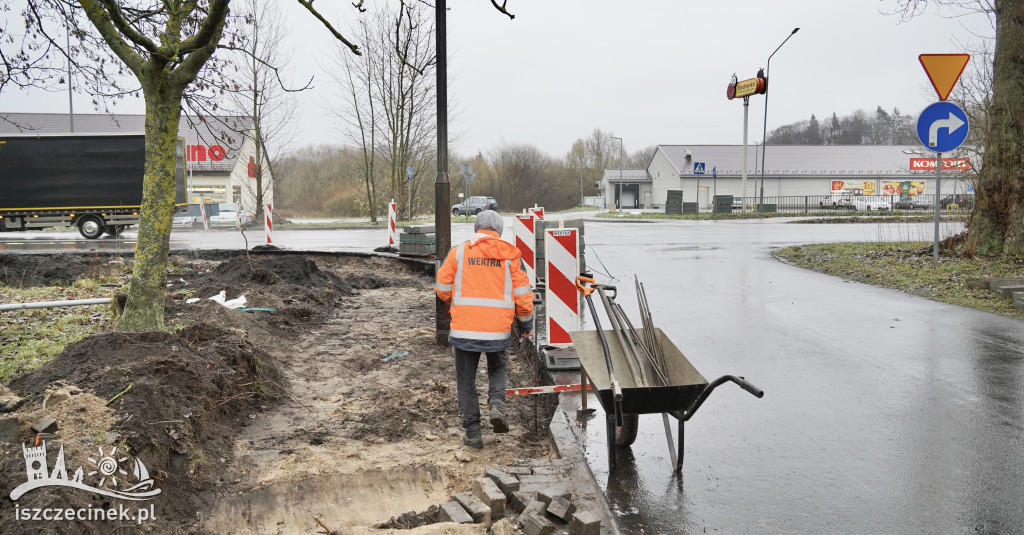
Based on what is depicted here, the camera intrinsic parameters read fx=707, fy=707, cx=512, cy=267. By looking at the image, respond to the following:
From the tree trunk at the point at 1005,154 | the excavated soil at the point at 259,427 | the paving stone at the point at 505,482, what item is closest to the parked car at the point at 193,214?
the excavated soil at the point at 259,427

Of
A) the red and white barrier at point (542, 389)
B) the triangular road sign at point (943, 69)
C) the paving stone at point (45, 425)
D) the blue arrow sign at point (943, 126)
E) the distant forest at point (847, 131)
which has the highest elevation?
the distant forest at point (847, 131)

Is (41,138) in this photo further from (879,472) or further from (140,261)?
(879,472)

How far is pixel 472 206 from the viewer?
2019 inches

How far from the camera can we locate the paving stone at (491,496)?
3477 mm

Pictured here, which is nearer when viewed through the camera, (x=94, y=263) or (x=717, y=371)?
(x=717, y=371)

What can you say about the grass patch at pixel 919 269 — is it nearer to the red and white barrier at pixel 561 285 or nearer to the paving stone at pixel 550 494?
the red and white barrier at pixel 561 285

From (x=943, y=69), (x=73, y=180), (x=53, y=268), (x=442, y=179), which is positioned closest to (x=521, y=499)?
(x=442, y=179)

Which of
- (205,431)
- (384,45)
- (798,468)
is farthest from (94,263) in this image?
(384,45)

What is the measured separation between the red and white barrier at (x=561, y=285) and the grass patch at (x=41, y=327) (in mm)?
4304

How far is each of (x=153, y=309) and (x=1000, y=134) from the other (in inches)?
568

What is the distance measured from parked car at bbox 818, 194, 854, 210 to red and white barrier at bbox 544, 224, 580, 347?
157 ft

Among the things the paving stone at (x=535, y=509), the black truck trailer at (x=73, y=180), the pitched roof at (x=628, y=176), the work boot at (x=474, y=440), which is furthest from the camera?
the pitched roof at (x=628, y=176)

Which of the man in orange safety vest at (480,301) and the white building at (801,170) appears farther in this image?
the white building at (801,170)

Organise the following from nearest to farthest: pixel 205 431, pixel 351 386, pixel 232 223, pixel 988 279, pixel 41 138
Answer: pixel 205 431, pixel 351 386, pixel 988 279, pixel 41 138, pixel 232 223
